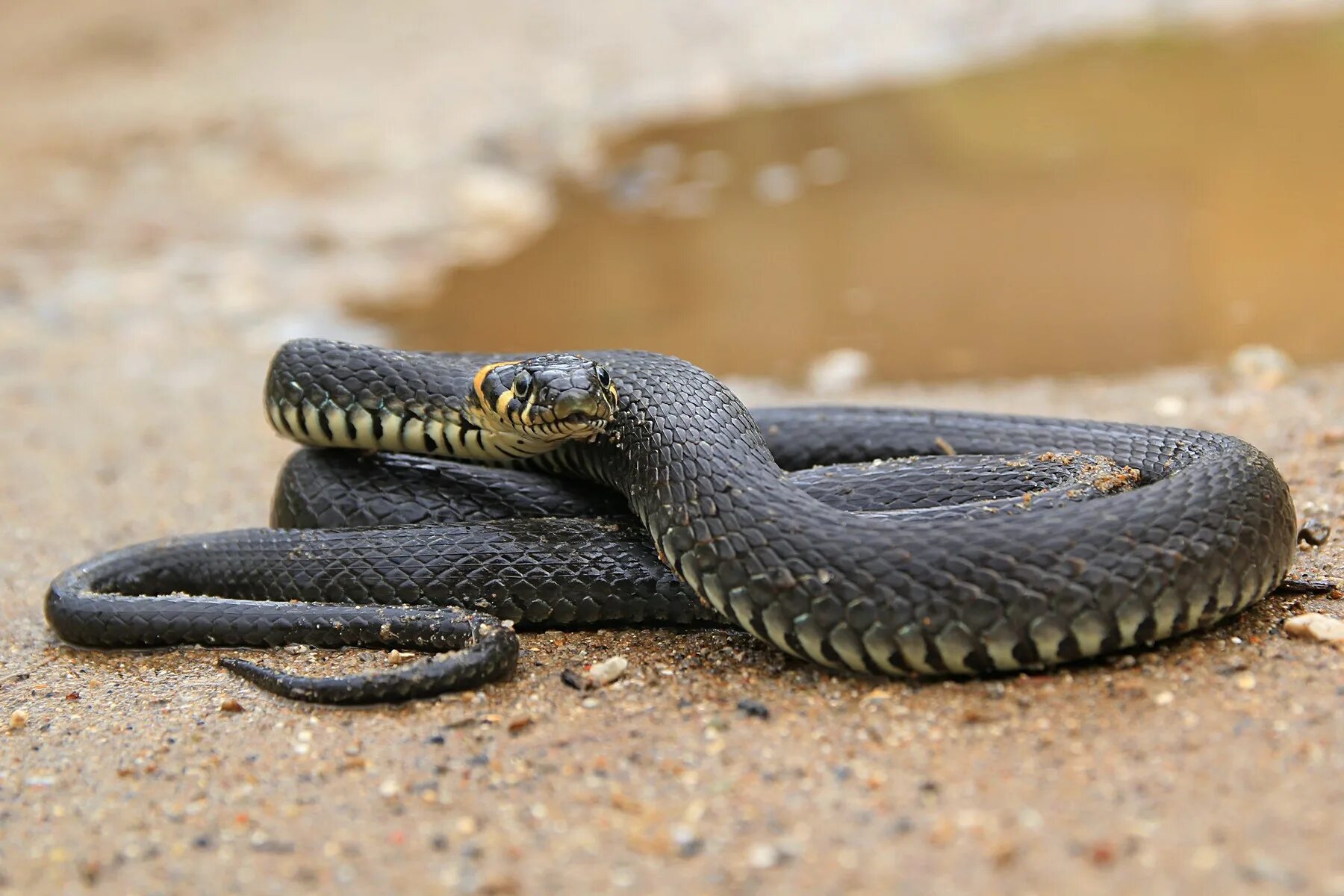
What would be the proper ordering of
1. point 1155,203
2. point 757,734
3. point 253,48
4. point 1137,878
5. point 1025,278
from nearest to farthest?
point 1137,878
point 757,734
point 1025,278
point 1155,203
point 253,48

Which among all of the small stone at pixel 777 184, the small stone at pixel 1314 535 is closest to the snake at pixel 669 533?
the small stone at pixel 1314 535

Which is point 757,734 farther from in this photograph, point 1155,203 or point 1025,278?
point 1155,203

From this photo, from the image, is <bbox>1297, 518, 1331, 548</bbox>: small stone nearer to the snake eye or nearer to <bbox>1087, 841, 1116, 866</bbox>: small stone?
<bbox>1087, 841, 1116, 866</bbox>: small stone

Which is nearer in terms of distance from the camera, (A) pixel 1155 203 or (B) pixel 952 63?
(A) pixel 1155 203

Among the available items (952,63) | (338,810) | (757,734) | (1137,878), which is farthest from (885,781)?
(952,63)

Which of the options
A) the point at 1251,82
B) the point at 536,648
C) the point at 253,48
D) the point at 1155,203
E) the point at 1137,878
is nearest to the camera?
the point at 1137,878

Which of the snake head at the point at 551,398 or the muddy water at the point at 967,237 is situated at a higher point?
the muddy water at the point at 967,237

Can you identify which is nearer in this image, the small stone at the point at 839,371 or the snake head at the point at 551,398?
the snake head at the point at 551,398

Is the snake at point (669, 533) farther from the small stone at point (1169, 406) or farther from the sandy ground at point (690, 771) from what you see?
the small stone at point (1169, 406)
